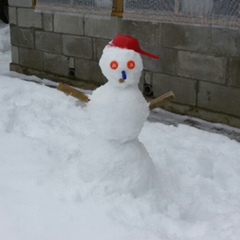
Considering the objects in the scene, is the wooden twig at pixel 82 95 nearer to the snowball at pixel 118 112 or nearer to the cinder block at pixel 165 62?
the snowball at pixel 118 112

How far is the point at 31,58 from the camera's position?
8.20m

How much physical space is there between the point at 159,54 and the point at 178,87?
0.55m

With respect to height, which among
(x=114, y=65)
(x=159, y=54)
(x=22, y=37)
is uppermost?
(x=114, y=65)

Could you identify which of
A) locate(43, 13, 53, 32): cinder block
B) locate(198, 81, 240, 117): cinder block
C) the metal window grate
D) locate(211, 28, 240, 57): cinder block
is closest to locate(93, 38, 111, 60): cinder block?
the metal window grate

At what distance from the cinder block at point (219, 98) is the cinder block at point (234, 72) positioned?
75mm

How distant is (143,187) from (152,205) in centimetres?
18

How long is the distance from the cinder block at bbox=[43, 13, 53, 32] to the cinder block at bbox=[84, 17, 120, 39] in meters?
0.85

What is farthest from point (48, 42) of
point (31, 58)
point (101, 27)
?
point (101, 27)

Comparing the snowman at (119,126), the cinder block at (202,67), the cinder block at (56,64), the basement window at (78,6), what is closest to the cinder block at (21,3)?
the basement window at (78,6)

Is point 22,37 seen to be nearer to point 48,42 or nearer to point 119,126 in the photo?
point 48,42

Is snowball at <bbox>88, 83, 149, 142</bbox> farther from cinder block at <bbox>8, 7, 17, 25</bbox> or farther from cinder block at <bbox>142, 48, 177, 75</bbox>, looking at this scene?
cinder block at <bbox>8, 7, 17, 25</bbox>

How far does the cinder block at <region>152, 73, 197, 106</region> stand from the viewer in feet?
19.5

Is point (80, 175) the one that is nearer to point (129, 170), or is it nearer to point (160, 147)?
point (129, 170)

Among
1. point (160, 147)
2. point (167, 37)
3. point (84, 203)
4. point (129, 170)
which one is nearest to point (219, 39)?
point (167, 37)
